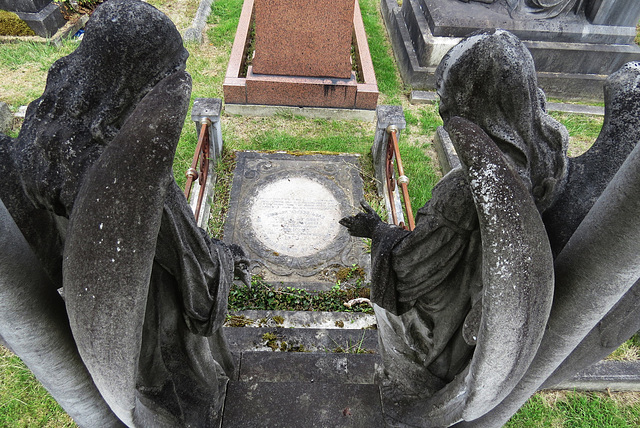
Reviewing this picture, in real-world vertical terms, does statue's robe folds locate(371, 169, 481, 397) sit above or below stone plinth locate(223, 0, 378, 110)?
above

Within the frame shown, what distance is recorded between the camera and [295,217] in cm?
479

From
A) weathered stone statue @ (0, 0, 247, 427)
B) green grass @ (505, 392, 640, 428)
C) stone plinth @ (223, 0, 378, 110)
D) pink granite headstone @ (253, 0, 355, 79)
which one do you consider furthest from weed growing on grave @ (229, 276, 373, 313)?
pink granite headstone @ (253, 0, 355, 79)

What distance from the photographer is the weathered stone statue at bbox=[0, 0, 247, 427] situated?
1.04 metres

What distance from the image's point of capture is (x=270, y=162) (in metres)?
5.43

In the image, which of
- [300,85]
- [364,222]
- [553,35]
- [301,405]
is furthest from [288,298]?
[553,35]

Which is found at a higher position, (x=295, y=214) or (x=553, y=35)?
(x=553, y=35)

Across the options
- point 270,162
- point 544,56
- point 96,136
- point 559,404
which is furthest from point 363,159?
point 96,136

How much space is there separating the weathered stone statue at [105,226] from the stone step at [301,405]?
1.48 feet

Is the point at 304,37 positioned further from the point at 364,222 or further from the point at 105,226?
the point at 105,226

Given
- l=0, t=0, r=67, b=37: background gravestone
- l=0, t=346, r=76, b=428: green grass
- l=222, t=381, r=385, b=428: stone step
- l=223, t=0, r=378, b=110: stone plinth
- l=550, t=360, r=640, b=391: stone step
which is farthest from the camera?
l=0, t=0, r=67, b=37: background gravestone

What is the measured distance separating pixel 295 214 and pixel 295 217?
49 mm

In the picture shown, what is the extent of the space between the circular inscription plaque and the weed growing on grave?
498 mm

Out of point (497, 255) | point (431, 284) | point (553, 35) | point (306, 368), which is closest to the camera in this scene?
point (497, 255)

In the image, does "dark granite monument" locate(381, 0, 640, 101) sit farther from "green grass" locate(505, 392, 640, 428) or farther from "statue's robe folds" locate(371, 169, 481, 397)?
"statue's robe folds" locate(371, 169, 481, 397)
